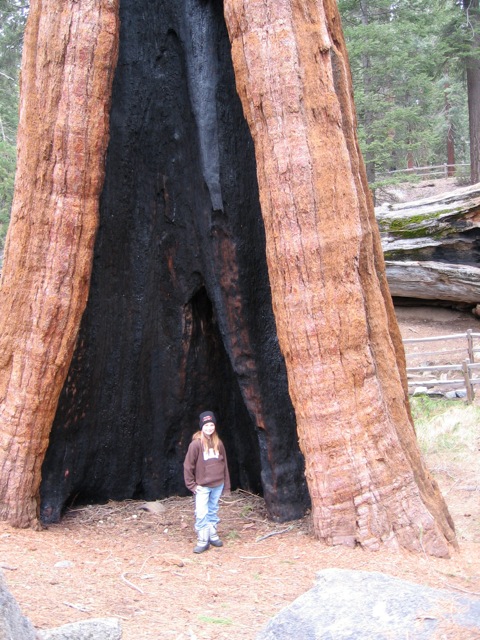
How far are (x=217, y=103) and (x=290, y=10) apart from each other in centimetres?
118

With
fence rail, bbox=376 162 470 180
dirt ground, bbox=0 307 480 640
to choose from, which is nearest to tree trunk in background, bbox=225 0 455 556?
dirt ground, bbox=0 307 480 640

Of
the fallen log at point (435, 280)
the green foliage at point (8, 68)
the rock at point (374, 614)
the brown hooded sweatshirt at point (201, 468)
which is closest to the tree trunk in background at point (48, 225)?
the brown hooded sweatshirt at point (201, 468)

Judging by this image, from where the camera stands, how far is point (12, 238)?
526cm

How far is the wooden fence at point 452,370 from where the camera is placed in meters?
10.9

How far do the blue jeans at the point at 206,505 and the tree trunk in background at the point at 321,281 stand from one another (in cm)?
73

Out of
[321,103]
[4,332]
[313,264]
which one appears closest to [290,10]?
[321,103]

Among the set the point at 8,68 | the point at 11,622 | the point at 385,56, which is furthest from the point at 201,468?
the point at 8,68

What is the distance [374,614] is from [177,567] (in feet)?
6.45

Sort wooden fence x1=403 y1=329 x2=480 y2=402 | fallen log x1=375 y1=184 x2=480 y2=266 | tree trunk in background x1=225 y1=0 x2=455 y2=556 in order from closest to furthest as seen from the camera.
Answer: tree trunk in background x1=225 y1=0 x2=455 y2=556
wooden fence x1=403 y1=329 x2=480 y2=402
fallen log x1=375 y1=184 x2=480 y2=266

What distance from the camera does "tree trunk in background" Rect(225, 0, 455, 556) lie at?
4.73 metres

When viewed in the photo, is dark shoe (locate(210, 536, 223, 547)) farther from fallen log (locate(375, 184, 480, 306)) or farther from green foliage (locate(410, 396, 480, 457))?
fallen log (locate(375, 184, 480, 306))

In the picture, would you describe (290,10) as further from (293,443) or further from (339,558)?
(339,558)

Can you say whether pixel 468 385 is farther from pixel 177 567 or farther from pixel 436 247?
pixel 177 567

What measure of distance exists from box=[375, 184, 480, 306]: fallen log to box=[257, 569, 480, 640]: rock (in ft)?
36.9
